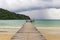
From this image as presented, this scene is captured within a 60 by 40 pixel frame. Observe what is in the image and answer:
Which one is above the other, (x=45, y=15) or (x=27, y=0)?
(x=27, y=0)

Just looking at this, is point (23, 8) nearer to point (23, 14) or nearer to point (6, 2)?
point (23, 14)

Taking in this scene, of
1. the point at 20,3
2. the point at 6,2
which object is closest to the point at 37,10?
the point at 20,3

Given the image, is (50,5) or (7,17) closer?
(50,5)

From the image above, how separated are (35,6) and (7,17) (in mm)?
1171

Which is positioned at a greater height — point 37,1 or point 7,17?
point 37,1

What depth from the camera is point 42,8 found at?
→ 19.7ft

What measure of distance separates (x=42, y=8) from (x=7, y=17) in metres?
1.35

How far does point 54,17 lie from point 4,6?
5.32 ft

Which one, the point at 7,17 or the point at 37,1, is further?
the point at 7,17

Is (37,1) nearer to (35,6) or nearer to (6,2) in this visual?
(35,6)

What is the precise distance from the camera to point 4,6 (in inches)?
233

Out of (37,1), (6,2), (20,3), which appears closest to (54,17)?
(37,1)

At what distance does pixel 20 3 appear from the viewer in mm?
5945

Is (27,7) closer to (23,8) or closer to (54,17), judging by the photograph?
(23,8)
